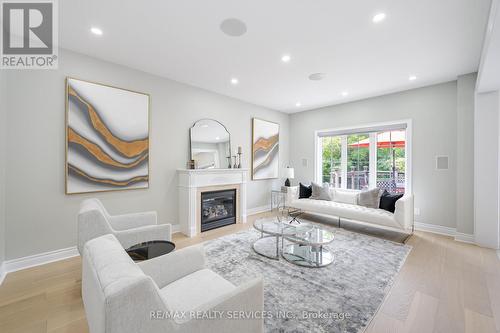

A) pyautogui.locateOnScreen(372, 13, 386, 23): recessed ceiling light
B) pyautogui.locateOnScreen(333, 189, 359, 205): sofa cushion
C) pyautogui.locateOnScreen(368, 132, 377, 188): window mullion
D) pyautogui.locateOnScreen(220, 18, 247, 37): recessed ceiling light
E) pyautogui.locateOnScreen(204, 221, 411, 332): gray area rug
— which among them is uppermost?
pyautogui.locateOnScreen(220, 18, 247, 37): recessed ceiling light

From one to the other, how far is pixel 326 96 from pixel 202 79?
273 cm

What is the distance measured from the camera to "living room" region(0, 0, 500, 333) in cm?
172

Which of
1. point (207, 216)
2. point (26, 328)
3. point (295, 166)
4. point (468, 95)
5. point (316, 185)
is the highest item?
point (468, 95)

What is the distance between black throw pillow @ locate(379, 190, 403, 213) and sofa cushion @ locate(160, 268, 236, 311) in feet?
11.9

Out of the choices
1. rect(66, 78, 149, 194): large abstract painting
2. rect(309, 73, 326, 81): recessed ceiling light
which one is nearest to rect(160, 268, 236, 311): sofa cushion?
rect(66, 78, 149, 194): large abstract painting

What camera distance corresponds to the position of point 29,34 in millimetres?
2537

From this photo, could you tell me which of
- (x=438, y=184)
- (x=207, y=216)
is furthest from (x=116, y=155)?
(x=438, y=184)

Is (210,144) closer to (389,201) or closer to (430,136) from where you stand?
(389,201)

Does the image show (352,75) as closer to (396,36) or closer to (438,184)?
(396,36)

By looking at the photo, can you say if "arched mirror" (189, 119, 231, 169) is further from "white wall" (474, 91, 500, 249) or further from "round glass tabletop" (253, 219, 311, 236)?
"white wall" (474, 91, 500, 249)

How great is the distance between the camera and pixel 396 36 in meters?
2.50

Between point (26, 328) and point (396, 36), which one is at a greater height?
point (396, 36)

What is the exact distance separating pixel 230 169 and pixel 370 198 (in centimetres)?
287

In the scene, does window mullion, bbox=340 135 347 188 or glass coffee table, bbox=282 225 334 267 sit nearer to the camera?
glass coffee table, bbox=282 225 334 267
